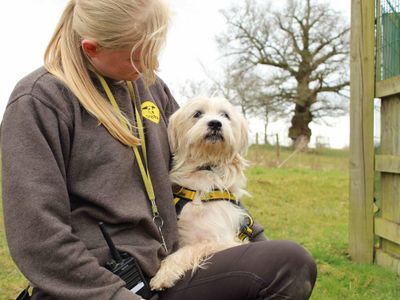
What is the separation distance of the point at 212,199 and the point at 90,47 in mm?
1118

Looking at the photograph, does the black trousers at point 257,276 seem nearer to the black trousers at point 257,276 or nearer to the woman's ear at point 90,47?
the black trousers at point 257,276

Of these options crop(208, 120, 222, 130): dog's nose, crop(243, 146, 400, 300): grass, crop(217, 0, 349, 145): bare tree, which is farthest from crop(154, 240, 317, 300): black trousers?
crop(217, 0, 349, 145): bare tree

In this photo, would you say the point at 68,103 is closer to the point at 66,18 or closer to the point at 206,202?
the point at 66,18

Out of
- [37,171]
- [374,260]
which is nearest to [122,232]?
[37,171]

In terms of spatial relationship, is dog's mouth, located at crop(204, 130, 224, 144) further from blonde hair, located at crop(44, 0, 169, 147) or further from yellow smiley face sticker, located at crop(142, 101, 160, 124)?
blonde hair, located at crop(44, 0, 169, 147)

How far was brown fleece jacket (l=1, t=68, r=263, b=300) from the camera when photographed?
5.89 feet

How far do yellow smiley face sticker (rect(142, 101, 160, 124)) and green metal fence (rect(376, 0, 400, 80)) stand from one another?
2.81m

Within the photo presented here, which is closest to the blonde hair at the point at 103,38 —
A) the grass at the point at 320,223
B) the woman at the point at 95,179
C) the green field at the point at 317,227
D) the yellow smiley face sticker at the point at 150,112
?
the woman at the point at 95,179

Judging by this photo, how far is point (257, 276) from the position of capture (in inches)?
80.8

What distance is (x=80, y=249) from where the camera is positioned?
6.10 feet

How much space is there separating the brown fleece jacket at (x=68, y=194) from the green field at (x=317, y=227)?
2.35 meters

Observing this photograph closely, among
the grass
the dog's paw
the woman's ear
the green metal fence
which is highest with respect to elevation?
the green metal fence

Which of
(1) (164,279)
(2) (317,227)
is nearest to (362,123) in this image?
(2) (317,227)

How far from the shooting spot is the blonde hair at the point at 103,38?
2008 mm
